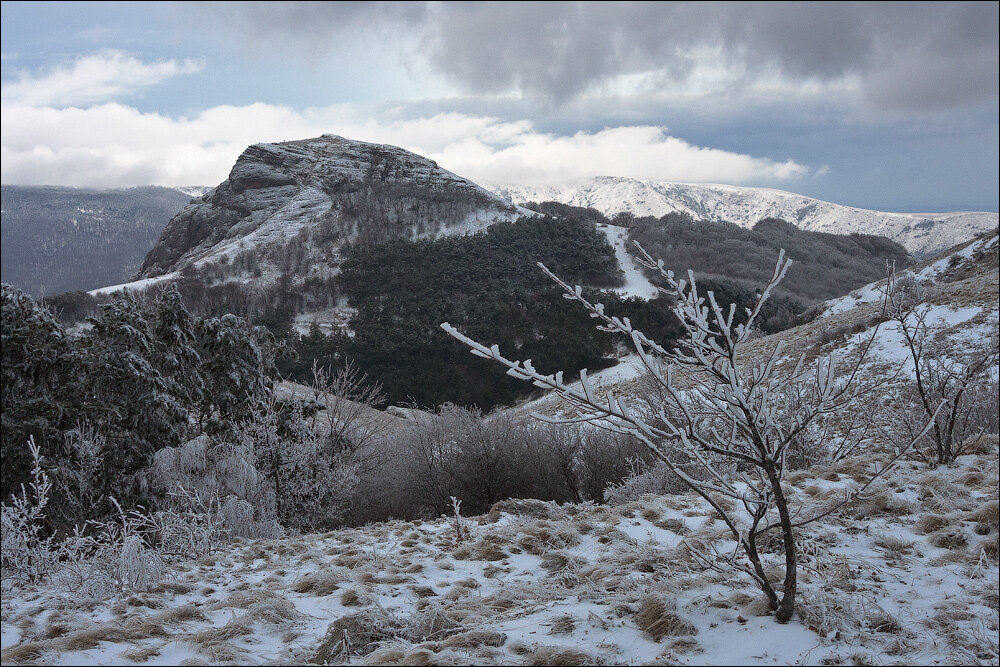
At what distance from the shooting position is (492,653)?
2377 mm

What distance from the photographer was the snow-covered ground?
2240 millimetres

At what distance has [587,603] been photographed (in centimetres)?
292

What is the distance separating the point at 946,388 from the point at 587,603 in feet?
18.6

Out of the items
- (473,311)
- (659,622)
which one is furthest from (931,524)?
(473,311)

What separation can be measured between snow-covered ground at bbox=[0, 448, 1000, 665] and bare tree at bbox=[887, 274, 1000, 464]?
0.53 m

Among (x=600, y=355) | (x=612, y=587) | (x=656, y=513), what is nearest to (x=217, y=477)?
(x=656, y=513)

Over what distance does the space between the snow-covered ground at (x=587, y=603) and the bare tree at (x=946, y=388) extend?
0.53 meters

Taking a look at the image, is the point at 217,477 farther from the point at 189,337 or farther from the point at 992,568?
the point at 992,568

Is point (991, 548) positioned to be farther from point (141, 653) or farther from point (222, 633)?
point (141, 653)

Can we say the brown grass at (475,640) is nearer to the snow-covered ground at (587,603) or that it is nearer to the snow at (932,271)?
the snow-covered ground at (587,603)

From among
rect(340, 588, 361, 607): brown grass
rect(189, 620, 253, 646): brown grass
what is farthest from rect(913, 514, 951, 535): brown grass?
rect(189, 620, 253, 646): brown grass

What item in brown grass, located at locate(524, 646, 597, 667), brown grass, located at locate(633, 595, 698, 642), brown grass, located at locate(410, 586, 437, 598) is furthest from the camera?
brown grass, located at locate(410, 586, 437, 598)

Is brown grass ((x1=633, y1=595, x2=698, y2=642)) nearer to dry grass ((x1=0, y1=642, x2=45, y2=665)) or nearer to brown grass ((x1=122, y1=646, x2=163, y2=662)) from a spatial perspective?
brown grass ((x1=122, y1=646, x2=163, y2=662))

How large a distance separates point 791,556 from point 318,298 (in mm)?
55841
